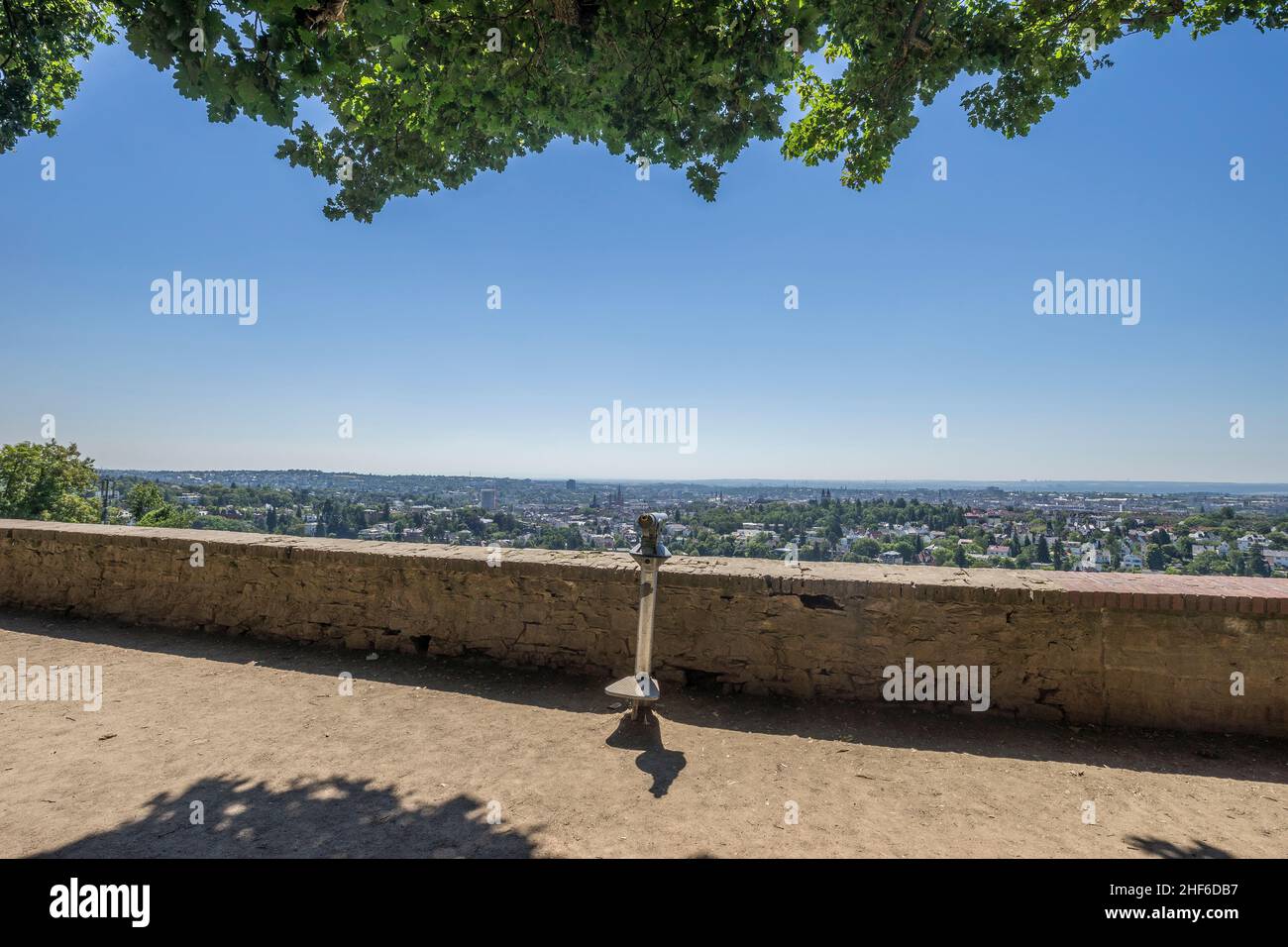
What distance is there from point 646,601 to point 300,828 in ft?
Answer: 6.81

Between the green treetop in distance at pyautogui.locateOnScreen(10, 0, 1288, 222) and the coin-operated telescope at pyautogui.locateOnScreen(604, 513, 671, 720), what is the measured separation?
321cm

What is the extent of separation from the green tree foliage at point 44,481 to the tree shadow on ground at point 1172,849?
29.1 meters

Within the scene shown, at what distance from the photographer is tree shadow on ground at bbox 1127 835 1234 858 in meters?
2.48

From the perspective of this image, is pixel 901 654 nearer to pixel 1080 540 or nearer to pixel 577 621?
pixel 577 621

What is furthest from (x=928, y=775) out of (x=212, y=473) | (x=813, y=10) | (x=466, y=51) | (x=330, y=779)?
(x=212, y=473)

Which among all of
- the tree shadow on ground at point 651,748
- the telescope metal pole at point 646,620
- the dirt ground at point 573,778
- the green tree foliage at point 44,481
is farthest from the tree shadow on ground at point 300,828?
the green tree foliage at point 44,481

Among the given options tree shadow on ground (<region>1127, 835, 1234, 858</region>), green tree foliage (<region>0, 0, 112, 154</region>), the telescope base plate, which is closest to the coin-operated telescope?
the telescope base plate

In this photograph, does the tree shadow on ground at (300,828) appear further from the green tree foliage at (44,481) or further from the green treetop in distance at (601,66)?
the green tree foliage at (44,481)

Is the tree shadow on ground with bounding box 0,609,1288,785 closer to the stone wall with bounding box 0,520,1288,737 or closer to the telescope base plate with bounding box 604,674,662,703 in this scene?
the stone wall with bounding box 0,520,1288,737

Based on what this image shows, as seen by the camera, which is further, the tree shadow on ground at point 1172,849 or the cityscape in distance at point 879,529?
the cityscape in distance at point 879,529

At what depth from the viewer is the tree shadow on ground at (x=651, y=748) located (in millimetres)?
3131

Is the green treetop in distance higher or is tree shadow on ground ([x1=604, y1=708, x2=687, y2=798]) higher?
the green treetop in distance

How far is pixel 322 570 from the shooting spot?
5230mm

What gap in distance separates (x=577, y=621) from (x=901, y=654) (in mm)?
2433
